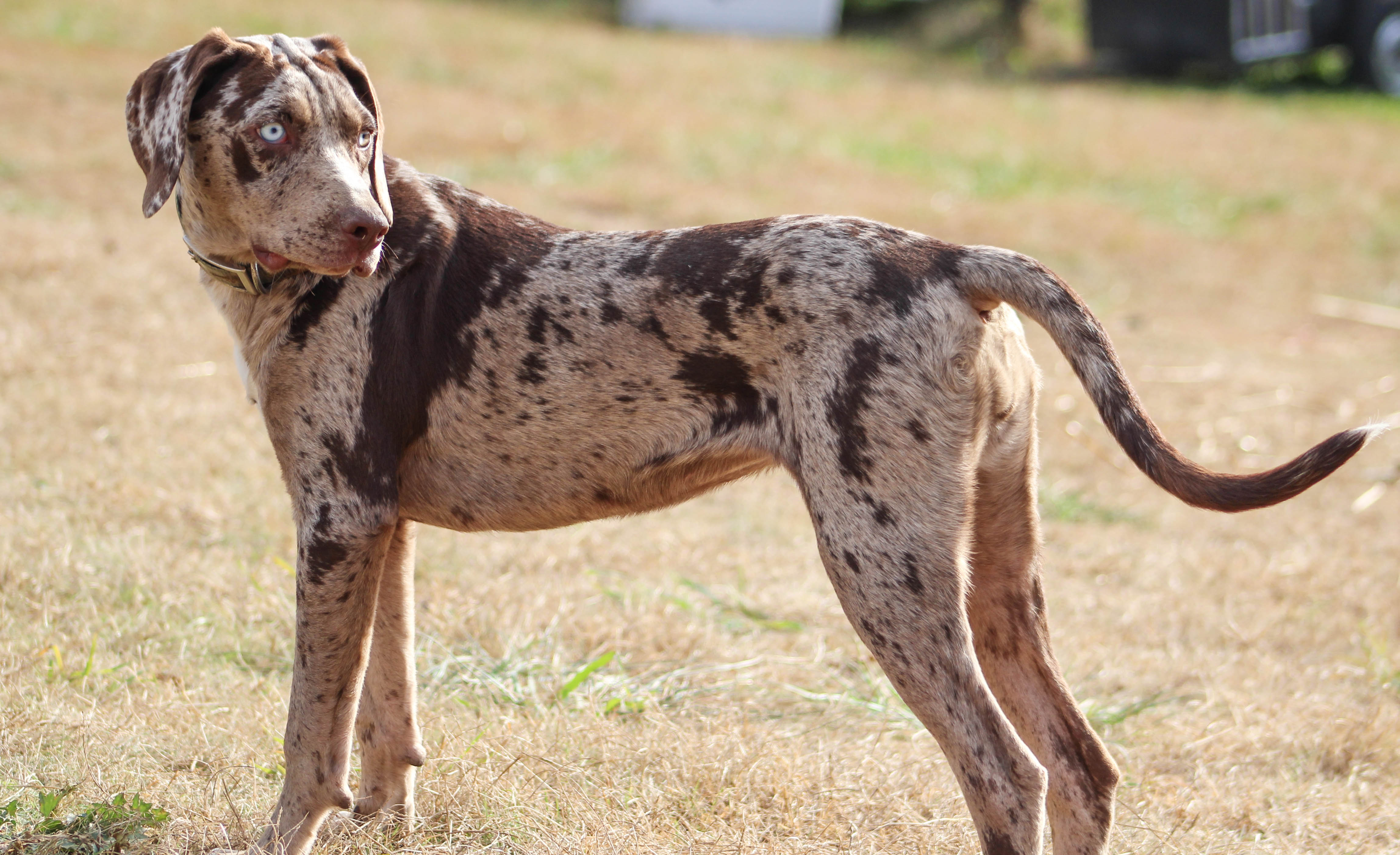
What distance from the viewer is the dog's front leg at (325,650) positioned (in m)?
3.33

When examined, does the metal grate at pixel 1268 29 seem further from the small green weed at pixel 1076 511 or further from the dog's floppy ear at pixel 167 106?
the dog's floppy ear at pixel 167 106

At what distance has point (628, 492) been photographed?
11.2 feet

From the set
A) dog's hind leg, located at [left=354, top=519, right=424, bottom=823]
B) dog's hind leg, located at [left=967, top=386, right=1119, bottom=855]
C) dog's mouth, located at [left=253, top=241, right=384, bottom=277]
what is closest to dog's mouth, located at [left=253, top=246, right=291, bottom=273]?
dog's mouth, located at [left=253, top=241, right=384, bottom=277]

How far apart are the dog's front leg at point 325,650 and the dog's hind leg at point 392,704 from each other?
162 mm

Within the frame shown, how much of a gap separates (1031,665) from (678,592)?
6.56 feet

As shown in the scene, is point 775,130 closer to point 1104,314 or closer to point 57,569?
point 1104,314

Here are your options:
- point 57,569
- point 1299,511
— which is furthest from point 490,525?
point 1299,511

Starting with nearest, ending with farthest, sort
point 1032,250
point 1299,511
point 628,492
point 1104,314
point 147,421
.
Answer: point 628,492
point 147,421
point 1299,511
point 1104,314
point 1032,250

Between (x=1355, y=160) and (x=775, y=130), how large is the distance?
676cm

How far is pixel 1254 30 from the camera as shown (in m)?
17.7

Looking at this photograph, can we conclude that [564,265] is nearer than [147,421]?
Yes

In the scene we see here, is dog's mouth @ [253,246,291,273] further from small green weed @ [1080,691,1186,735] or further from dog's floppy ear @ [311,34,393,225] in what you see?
small green weed @ [1080,691,1186,735]

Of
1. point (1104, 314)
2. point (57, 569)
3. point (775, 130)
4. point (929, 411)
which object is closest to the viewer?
point (929, 411)

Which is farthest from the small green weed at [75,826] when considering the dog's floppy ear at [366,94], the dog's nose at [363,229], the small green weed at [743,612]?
the small green weed at [743,612]
